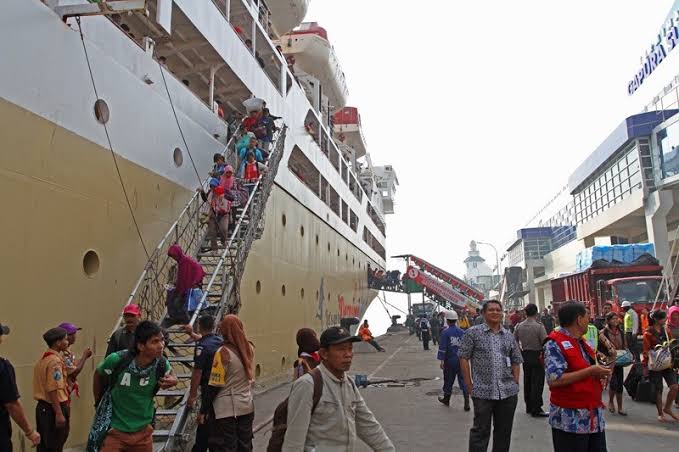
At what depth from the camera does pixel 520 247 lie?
55.6 m

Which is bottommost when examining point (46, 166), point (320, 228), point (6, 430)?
point (6, 430)

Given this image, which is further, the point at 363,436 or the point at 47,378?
the point at 47,378

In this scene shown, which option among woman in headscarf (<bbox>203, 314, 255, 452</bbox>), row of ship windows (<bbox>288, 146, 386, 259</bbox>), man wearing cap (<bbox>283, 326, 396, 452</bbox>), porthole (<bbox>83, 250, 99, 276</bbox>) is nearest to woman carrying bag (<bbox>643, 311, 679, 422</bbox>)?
woman in headscarf (<bbox>203, 314, 255, 452</bbox>)

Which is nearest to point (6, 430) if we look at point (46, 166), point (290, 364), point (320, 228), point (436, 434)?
point (46, 166)

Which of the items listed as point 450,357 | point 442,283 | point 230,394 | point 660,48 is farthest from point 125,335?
point 442,283

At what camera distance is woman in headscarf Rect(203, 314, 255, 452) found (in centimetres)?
400

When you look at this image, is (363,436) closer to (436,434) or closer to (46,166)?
(436,434)

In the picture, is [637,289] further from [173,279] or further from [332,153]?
[332,153]

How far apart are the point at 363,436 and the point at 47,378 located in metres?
2.77

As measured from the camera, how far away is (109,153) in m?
6.68

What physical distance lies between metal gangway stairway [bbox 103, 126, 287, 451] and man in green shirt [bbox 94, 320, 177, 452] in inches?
69.2

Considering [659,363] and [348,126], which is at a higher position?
[348,126]

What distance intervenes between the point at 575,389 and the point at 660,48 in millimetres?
26777

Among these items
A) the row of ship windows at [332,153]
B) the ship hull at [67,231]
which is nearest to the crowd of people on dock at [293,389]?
the ship hull at [67,231]
